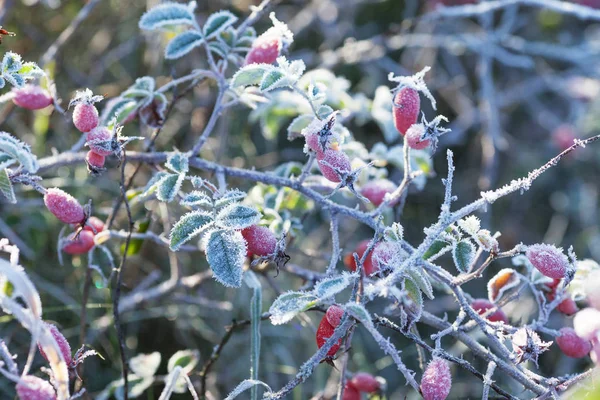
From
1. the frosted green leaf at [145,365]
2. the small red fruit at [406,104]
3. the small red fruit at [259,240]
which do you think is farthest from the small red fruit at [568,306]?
the frosted green leaf at [145,365]

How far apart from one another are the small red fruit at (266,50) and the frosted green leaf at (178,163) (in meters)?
0.27

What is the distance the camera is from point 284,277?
2340 millimetres

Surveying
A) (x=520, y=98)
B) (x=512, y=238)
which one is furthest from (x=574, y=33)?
(x=512, y=238)

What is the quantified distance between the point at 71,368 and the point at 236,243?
0.36 meters

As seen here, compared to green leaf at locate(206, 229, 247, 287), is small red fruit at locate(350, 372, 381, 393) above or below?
below

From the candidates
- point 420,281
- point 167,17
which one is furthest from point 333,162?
point 167,17

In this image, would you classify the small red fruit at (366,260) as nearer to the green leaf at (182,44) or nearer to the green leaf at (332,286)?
the green leaf at (332,286)

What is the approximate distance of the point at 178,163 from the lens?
1266 millimetres

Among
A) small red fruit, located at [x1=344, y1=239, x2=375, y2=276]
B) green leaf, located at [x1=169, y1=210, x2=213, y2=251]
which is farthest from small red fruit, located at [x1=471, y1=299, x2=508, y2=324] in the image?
green leaf, located at [x1=169, y1=210, x2=213, y2=251]

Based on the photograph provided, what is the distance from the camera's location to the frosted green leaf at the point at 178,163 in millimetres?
1245

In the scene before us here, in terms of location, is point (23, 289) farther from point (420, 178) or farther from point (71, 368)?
Result: point (420, 178)

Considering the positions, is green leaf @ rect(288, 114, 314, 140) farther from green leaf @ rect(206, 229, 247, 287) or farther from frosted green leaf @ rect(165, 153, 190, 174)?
green leaf @ rect(206, 229, 247, 287)

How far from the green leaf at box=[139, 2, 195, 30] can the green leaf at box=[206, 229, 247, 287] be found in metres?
0.57

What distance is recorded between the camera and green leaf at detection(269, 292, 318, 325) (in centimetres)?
104
